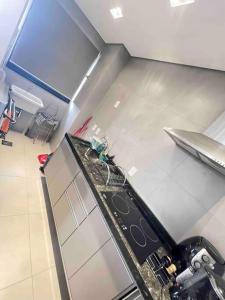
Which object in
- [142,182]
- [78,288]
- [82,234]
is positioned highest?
[142,182]

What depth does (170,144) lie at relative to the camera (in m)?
2.08

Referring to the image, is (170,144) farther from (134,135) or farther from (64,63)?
(64,63)

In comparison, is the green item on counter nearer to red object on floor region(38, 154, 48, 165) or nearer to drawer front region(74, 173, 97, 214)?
drawer front region(74, 173, 97, 214)

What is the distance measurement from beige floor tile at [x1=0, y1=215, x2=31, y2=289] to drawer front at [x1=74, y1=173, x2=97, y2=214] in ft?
2.50

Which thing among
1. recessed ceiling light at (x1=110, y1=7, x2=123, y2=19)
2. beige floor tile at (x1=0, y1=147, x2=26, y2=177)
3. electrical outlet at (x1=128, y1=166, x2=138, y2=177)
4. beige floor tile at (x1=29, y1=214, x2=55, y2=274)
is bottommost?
beige floor tile at (x1=0, y1=147, x2=26, y2=177)

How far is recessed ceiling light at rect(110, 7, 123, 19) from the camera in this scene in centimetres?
234

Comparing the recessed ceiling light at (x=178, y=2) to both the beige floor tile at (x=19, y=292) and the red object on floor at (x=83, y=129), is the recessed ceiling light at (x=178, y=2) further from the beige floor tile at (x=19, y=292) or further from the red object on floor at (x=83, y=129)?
the beige floor tile at (x=19, y=292)

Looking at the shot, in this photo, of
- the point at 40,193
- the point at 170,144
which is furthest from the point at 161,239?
the point at 40,193

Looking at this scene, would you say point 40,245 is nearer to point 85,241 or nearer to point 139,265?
point 85,241

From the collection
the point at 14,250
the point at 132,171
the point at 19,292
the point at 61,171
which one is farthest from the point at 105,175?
the point at 19,292

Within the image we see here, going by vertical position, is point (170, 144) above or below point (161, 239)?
above

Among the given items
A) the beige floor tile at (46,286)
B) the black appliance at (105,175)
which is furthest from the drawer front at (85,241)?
the black appliance at (105,175)

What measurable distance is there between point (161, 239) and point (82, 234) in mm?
747

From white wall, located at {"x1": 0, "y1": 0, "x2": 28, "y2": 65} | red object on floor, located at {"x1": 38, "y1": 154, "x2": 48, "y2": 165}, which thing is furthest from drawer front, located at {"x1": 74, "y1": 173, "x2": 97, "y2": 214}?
white wall, located at {"x1": 0, "y1": 0, "x2": 28, "y2": 65}
